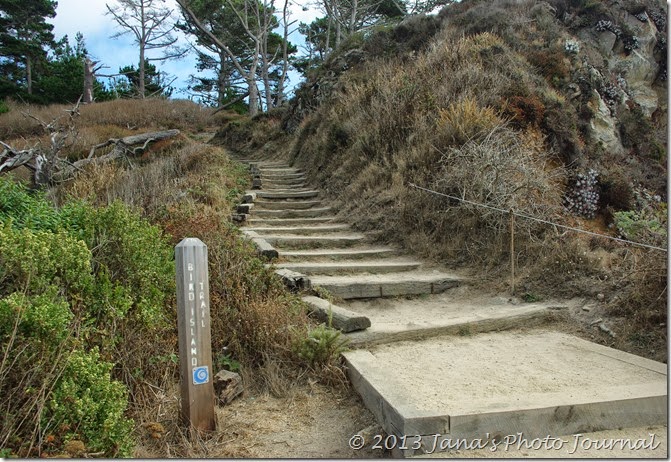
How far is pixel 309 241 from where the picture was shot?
7578 mm

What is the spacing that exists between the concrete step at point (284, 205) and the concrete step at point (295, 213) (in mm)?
428

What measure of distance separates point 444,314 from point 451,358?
121cm

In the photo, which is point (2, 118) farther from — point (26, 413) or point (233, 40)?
point (26, 413)

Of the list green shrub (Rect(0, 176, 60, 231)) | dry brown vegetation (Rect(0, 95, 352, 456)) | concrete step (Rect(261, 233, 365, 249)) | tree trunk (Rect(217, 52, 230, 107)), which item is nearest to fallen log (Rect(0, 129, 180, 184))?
dry brown vegetation (Rect(0, 95, 352, 456))

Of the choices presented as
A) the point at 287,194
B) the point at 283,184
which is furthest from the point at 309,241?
the point at 283,184

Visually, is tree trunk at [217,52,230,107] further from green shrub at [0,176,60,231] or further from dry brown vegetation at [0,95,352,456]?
green shrub at [0,176,60,231]

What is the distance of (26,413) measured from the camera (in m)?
2.56

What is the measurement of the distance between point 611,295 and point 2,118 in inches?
903

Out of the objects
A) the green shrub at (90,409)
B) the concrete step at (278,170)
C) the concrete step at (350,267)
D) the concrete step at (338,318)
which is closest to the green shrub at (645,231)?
the concrete step at (350,267)

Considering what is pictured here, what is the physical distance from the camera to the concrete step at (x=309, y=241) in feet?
24.5

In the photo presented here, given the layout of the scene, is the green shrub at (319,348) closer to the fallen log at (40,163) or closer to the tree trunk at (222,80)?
the fallen log at (40,163)

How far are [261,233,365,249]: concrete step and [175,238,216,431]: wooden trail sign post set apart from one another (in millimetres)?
4346

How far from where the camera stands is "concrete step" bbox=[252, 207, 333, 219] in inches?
373

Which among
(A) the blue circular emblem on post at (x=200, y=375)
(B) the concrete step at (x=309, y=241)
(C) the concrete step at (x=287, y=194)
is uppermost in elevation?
(C) the concrete step at (x=287, y=194)
